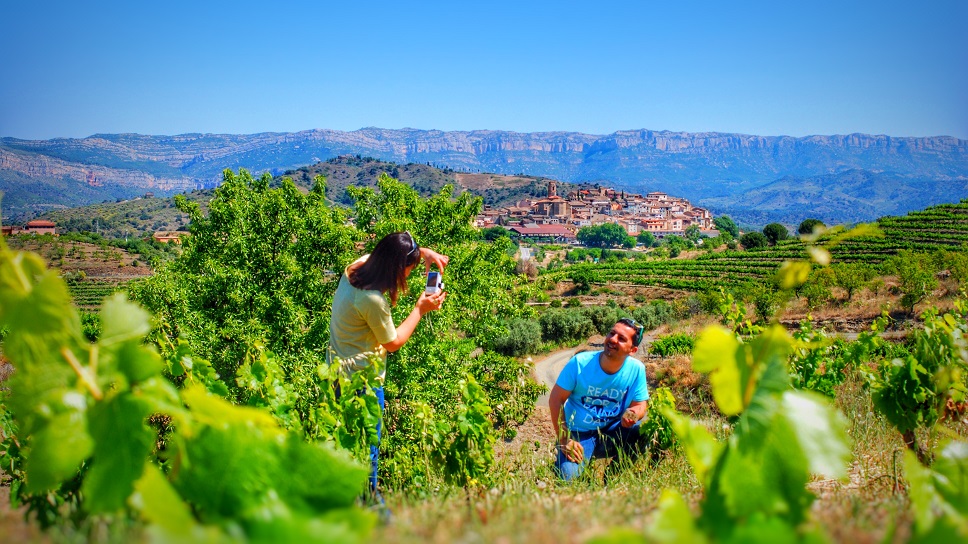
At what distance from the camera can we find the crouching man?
4012mm

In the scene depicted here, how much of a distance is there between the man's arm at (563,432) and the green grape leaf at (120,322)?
262cm

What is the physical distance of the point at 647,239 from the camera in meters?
138

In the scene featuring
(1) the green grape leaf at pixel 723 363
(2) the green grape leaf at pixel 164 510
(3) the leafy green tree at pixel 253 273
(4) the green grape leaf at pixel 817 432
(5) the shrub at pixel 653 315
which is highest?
(1) the green grape leaf at pixel 723 363

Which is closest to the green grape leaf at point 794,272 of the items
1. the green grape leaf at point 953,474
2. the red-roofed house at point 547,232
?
the green grape leaf at point 953,474

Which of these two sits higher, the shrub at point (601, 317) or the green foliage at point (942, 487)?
the green foliage at point (942, 487)

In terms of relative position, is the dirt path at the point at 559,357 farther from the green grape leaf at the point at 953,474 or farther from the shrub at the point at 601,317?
→ the green grape leaf at the point at 953,474

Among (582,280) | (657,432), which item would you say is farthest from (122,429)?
(582,280)

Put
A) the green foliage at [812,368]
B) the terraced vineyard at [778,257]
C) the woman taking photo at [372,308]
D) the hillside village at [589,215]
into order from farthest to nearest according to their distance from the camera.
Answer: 1. the hillside village at [589,215]
2. the terraced vineyard at [778,257]
3. the green foliage at [812,368]
4. the woman taking photo at [372,308]

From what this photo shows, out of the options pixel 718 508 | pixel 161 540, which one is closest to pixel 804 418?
pixel 718 508

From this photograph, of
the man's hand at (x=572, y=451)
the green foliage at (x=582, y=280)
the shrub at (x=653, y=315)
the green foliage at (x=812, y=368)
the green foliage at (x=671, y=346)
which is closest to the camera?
the man's hand at (x=572, y=451)

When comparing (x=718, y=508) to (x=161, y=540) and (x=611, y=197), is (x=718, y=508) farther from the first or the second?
(x=611, y=197)

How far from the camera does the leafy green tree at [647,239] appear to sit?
13738 centimetres

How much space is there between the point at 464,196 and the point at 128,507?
10843 mm

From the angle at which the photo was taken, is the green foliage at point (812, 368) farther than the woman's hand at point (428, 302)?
Yes
